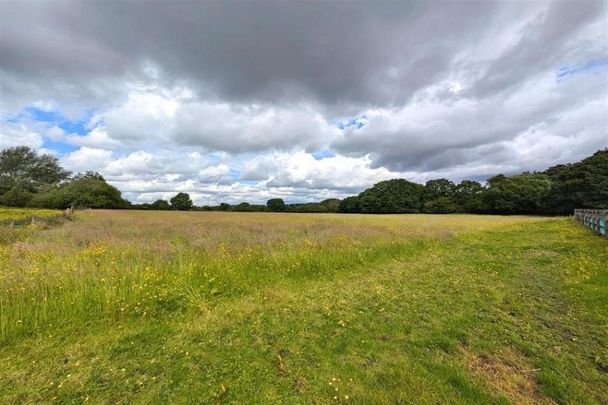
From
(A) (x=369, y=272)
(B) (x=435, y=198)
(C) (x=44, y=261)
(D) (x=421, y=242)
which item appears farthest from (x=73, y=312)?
(B) (x=435, y=198)

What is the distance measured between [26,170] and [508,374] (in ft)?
364

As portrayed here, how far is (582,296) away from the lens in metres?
6.32

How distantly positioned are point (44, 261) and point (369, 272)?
Result: 9161mm

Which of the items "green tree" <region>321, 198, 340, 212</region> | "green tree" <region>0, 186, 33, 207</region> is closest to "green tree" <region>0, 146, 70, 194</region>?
"green tree" <region>0, 186, 33, 207</region>

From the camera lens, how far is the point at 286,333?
4.83 meters

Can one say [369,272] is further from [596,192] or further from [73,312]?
[596,192]

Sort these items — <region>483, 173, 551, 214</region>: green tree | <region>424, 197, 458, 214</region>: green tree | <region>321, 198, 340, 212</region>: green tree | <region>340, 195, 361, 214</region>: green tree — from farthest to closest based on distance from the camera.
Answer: <region>321, 198, 340, 212</region>: green tree < <region>340, 195, 361, 214</region>: green tree < <region>424, 197, 458, 214</region>: green tree < <region>483, 173, 551, 214</region>: green tree

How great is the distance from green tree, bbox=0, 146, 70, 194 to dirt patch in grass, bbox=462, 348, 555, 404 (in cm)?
9749

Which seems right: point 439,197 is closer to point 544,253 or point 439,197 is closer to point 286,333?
point 544,253

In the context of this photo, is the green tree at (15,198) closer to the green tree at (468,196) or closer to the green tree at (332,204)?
the green tree at (332,204)

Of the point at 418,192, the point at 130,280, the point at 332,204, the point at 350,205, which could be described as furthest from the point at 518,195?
the point at 130,280

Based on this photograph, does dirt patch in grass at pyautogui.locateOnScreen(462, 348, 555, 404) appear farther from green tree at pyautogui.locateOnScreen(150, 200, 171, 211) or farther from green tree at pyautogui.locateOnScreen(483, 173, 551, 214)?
green tree at pyautogui.locateOnScreen(150, 200, 171, 211)

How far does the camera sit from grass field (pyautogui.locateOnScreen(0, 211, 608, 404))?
135 inches

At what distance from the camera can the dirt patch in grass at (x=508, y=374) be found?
3.33 metres
